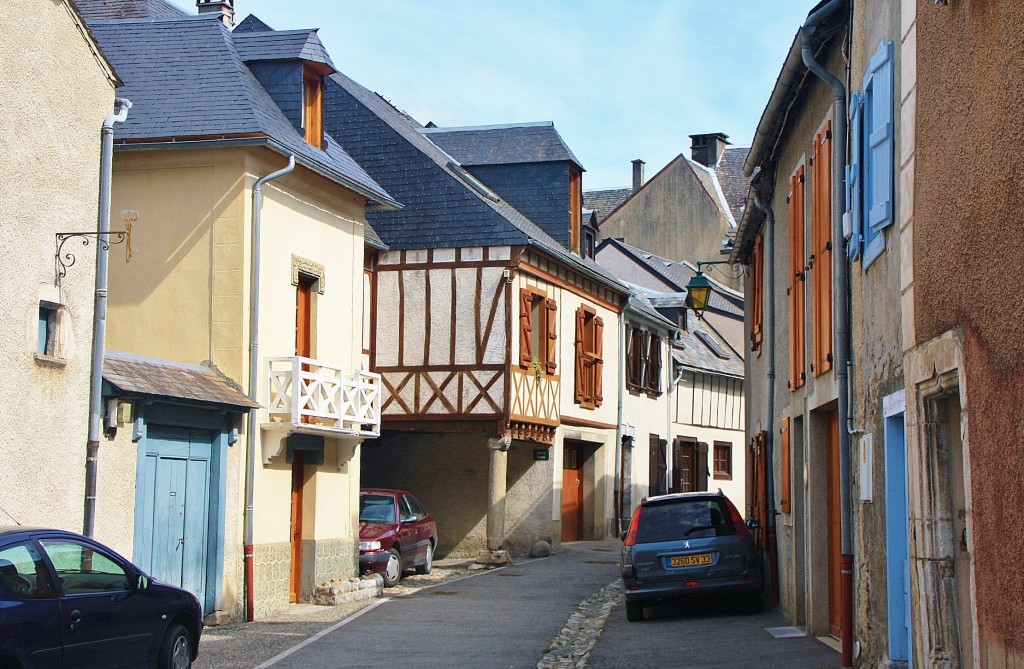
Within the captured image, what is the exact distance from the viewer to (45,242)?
12.0m

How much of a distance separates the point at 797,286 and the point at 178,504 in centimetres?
717

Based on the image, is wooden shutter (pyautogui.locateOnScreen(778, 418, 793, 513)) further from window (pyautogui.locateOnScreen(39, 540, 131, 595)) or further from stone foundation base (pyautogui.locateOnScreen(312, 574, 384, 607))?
window (pyautogui.locateOnScreen(39, 540, 131, 595))

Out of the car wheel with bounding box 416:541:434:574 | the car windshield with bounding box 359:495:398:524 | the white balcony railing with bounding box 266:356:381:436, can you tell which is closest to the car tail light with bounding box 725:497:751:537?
the white balcony railing with bounding box 266:356:381:436

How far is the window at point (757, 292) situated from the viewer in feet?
58.0

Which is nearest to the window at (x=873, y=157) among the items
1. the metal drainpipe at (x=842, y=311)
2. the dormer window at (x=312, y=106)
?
the metal drainpipe at (x=842, y=311)

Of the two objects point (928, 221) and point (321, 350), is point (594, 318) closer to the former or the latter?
point (321, 350)

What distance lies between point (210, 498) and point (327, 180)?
5.17 m

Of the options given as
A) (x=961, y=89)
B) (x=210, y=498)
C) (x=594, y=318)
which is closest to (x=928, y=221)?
(x=961, y=89)

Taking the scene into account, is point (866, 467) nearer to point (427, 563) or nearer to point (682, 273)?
point (427, 563)

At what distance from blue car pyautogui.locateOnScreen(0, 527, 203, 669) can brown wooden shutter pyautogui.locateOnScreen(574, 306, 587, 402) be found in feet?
58.8

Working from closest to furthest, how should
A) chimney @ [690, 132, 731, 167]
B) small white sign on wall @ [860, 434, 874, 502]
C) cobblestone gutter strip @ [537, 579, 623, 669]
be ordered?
small white sign on wall @ [860, 434, 874, 502]
cobblestone gutter strip @ [537, 579, 623, 669]
chimney @ [690, 132, 731, 167]

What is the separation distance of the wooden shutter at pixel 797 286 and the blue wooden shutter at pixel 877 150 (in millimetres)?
3575

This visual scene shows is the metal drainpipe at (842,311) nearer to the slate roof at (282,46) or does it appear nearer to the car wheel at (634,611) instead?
the car wheel at (634,611)

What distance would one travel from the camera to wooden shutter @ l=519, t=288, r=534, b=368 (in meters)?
24.1
